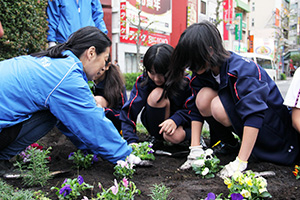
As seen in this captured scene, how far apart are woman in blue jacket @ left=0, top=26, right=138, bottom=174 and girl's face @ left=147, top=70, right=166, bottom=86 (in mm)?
808

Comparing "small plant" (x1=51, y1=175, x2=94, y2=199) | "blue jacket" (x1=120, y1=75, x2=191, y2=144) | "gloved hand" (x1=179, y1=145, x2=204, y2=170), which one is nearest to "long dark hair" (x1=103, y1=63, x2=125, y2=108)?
"blue jacket" (x1=120, y1=75, x2=191, y2=144)

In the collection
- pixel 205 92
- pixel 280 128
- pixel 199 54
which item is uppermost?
pixel 199 54

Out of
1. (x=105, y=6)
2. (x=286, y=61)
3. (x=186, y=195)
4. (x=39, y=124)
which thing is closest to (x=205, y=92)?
(x=186, y=195)

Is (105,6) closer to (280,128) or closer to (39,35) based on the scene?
(39,35)

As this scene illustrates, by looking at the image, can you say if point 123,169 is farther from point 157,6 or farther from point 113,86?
point 157,6

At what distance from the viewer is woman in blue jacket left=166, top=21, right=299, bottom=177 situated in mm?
1793

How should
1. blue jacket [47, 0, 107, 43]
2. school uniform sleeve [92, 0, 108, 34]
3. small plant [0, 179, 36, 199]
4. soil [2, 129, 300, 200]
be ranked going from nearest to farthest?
1. small plant [0, 179, 36, 199]
2. soil [2, 129, 300, 200]
3. blue jacket [47, 0, 107, 43]
4. school uniform sleeve [92, 0, 108, 34]

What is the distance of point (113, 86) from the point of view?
9.68ft

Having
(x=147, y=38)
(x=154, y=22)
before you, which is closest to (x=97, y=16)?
(x=147, y=38)

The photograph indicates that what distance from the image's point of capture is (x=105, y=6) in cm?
1429

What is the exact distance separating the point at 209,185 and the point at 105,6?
13.9 m

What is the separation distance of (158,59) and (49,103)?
3.47 ft

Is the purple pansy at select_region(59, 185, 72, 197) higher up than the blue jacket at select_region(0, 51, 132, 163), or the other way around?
the blue jacket at select_region(0, 51, 132, 163)

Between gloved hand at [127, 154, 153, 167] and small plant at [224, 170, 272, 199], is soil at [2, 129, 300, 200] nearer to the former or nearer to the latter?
gloved hand at [127, 154, 153, 167]
